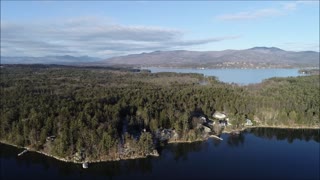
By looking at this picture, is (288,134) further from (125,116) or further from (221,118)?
(125,116)

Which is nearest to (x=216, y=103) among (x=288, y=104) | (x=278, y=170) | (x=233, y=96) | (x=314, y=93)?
(x=233, y=96)

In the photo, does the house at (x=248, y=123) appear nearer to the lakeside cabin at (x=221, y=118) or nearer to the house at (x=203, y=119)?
the lakeside cabin at (x=221, y=118)

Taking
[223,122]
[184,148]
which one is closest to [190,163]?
[184,148]

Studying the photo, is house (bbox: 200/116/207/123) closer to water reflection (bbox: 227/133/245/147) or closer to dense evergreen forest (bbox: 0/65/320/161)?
dense evergreen forest (bbox: 0/65/320/161)

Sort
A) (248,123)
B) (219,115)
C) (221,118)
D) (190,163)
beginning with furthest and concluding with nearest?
1. (219,115)
2. (221,118)
3. (248,123)
4. (190,163)

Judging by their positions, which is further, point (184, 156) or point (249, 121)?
point (249, 121)

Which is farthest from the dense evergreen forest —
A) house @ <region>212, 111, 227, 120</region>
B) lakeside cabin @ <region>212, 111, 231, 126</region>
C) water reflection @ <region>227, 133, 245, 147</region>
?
water reflection @ <region>227, 133, 245, 147</region>

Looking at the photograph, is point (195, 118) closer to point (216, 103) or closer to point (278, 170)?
→ point (216, 103)

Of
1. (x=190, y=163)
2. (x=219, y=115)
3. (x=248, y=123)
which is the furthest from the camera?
(x=219, y=115)
